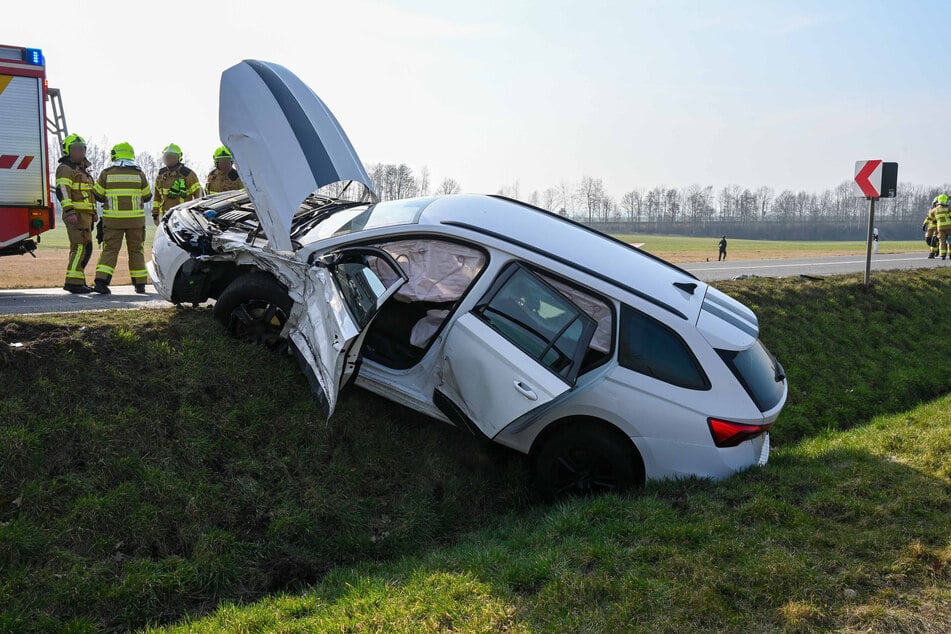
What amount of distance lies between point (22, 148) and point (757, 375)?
10873 mm

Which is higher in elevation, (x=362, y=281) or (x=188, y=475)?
(x=362, y=281)

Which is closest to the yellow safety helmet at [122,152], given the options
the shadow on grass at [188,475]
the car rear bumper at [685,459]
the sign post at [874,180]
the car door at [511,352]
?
the shadow on grass at [188,475]

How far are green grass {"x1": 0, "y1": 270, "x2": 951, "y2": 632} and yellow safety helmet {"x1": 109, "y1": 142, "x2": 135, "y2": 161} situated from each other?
16.7 ft

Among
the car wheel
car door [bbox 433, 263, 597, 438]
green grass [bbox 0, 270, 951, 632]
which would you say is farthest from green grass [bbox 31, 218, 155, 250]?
car door [bbox 433, 263, 597, 438]

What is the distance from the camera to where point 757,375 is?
5.21 meters

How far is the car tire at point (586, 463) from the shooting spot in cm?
496

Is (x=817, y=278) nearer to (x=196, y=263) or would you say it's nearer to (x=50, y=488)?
(x=196, y=263)

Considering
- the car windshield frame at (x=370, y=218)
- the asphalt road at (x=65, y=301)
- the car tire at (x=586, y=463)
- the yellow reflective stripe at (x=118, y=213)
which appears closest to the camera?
the car tire at (x=586, y=463)

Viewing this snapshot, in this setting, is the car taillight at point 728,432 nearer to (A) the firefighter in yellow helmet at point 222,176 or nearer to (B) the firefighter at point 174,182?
(A) the firefighter in yellow helmet at point 222,176

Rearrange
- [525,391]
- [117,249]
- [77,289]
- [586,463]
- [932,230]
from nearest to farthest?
[525,391], [586,463], [77,289], [117,249], [932,230]

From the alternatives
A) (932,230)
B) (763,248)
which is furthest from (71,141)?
(763,248)

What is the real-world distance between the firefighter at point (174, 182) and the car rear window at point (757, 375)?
9.22m

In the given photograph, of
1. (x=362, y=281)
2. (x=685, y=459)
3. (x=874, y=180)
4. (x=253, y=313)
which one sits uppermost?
(x=874, y=180)

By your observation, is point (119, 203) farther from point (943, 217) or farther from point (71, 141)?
point (943, 217)
